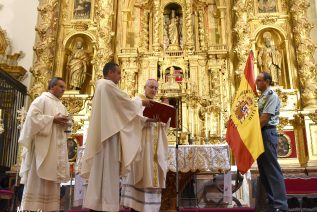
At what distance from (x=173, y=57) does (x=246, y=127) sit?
17.7ft

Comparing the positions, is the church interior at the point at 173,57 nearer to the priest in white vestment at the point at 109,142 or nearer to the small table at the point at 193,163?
the small table at the point at 193,163

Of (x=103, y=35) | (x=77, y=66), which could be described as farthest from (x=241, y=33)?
(x=77, y=66)

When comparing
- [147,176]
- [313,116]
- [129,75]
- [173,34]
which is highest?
[173,34]

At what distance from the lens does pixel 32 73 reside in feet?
30.4

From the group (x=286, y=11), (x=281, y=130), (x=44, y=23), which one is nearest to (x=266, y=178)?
(x=281, y=130)

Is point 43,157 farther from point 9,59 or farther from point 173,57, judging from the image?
point 9,59

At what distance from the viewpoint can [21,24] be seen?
398 inches

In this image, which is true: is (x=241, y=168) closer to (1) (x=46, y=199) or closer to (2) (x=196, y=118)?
(1) (x=46, y=199)

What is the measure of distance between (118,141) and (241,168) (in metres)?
1.69

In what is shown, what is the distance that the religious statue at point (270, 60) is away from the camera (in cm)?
915

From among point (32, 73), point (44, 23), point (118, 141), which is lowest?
point (118, 141)

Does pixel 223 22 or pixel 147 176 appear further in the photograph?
pixel 223 22

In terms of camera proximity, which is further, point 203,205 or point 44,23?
point 44,23

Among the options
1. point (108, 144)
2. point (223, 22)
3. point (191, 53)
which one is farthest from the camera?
point (223, 22)
